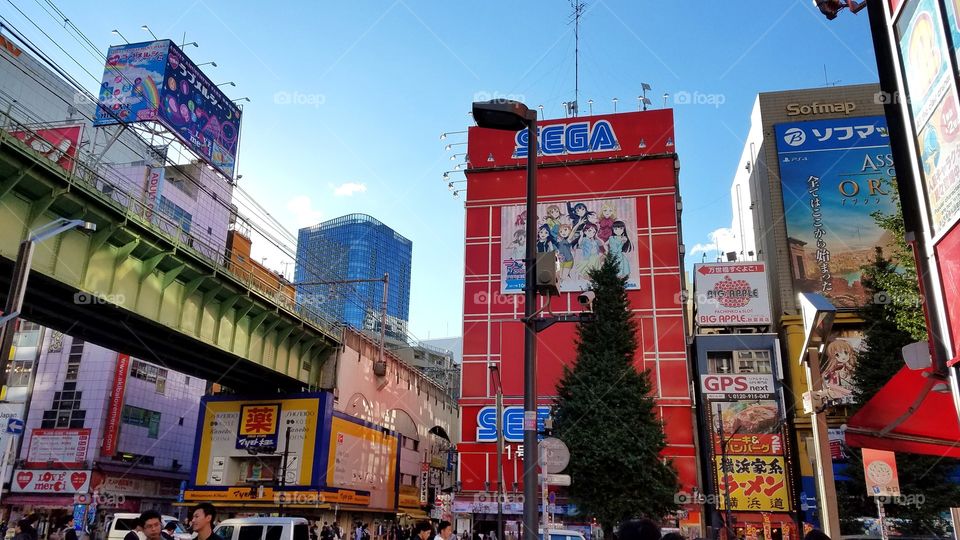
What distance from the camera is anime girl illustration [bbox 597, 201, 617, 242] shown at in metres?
43.5

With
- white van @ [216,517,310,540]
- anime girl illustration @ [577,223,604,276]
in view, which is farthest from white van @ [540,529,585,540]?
anime girl illustration @ [577,223,604,276]

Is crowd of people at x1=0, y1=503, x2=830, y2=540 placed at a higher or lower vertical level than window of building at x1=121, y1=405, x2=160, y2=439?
lower

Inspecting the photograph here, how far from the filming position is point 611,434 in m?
28.0

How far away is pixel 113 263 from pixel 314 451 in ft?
57.8

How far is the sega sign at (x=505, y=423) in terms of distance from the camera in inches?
1590

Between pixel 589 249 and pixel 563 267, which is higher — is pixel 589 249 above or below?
above

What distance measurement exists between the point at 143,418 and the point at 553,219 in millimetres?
31858

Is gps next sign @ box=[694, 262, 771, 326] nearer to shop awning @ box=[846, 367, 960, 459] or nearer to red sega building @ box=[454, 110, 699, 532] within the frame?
red sega building @ box=[454, 110, 699, 532]

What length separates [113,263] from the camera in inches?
878

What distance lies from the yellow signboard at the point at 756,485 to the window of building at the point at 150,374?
39.4 metres

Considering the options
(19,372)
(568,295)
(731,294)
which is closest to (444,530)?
(568,295)

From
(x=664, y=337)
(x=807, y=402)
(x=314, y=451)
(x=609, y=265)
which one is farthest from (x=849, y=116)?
(x=807, y=402)

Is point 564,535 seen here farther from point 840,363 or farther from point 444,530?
point 840,363

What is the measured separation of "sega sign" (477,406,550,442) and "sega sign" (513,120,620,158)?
16708 millimetres
